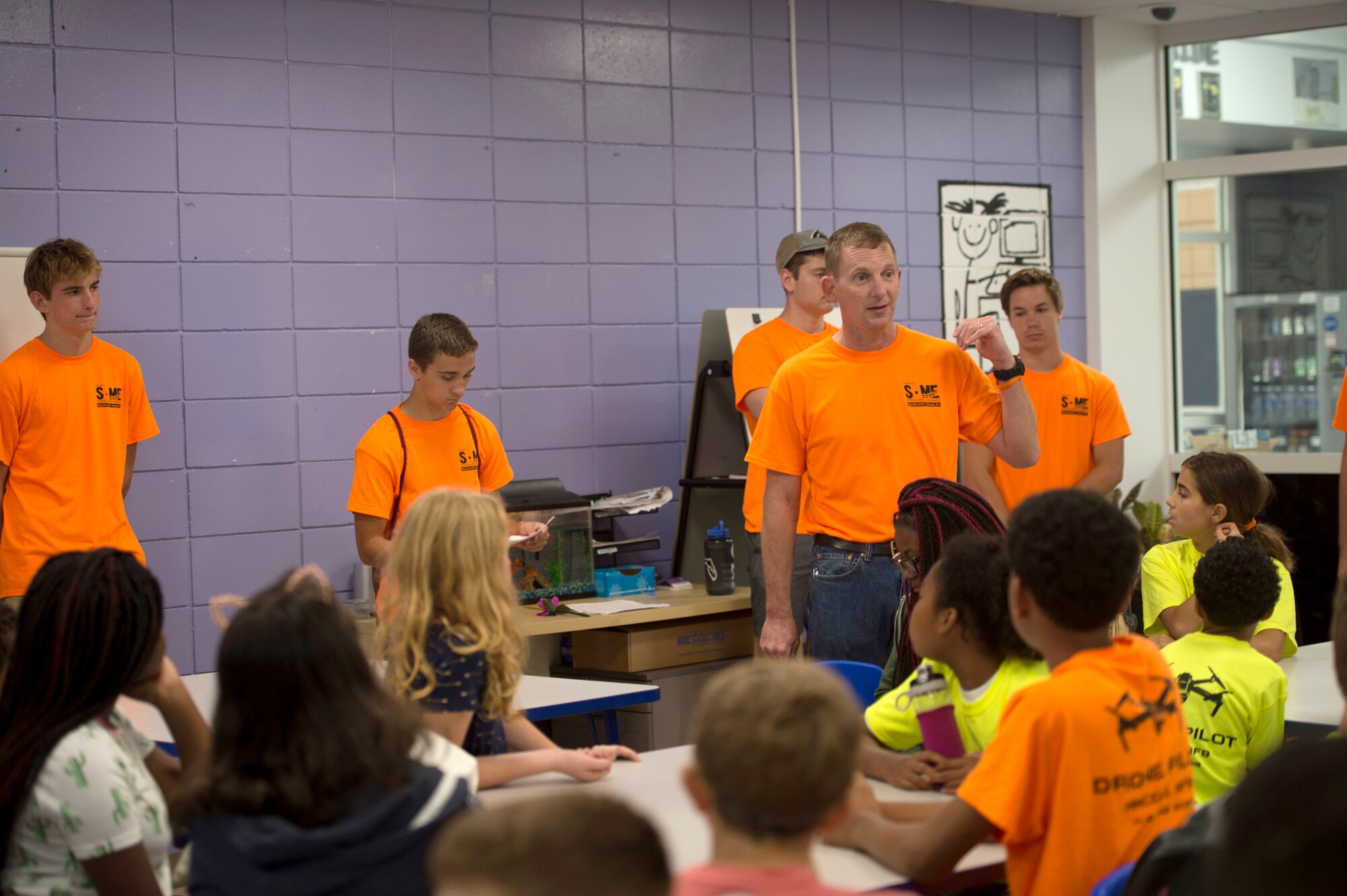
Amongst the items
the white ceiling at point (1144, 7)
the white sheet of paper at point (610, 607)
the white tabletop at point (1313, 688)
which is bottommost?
the white sheet of paper at point (610, 607)

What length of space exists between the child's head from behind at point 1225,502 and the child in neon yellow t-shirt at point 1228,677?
2.38ft

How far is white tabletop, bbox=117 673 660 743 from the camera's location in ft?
9.27

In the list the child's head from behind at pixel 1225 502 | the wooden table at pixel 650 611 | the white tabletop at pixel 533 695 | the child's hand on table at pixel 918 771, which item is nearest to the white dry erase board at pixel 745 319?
the wooden table at pixel 650 611

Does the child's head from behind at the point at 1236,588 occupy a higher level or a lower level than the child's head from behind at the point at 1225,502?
Answer: lower

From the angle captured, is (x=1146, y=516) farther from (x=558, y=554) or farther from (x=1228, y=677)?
(x=1228, y=677)

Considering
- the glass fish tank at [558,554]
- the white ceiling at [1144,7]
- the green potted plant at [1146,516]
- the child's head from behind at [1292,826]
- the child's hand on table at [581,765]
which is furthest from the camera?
the white ceiling at [1144,7]

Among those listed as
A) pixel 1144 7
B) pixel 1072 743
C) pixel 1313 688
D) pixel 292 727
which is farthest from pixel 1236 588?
pixel 1144 7

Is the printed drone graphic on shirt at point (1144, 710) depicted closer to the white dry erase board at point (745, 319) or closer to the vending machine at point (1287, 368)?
the white dry erase board at point (745, 319)

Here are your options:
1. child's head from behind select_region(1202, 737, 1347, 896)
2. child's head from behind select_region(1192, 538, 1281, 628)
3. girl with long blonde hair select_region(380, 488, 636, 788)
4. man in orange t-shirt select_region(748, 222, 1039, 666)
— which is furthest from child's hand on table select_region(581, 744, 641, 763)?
child's head from behind select_region(1202, 737, 1347, 896)

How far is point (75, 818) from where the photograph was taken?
1.66 metres

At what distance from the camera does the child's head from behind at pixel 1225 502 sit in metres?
3.28

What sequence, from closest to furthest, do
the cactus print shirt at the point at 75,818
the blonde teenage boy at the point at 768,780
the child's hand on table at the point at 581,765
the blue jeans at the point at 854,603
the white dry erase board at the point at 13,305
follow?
the blonde teenage boy at the point at 768,780 → the cactus print shirt at the point at 75,818 → the child's hand on table at the point at 581,765 → the blue jeans at the point at 854,603 → the white dry erase board at the point at 13,305

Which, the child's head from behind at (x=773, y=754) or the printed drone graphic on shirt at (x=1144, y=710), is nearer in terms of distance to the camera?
the child's head from behind at (x=773, y=754)

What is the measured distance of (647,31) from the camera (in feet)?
16.7
